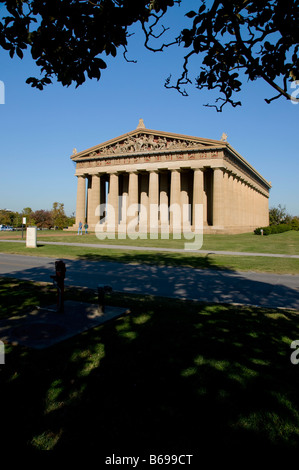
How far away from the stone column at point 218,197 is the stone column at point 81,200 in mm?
24348

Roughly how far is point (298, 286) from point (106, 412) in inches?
368

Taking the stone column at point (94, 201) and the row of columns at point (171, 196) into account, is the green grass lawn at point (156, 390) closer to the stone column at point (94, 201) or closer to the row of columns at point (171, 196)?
the row of columns at point (171, 196)

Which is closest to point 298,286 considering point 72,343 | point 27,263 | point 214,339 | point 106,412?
point 214,339

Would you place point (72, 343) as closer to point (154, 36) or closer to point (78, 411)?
point (78, 411)

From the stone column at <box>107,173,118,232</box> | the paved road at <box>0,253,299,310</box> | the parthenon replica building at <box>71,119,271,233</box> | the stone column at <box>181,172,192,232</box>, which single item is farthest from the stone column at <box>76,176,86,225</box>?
the paved road at <box>0,253,299,310</box>

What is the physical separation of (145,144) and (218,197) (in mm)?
15106

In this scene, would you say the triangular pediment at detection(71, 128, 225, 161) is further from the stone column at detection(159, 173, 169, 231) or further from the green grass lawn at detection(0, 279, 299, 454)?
the green grass lawn at detection(0, 279, 299, 454)

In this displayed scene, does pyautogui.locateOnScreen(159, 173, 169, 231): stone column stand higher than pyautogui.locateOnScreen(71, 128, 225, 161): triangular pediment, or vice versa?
pyautogui.locateOnScreen(71, 128, 225, 161): triangular pediment

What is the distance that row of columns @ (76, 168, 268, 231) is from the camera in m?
49.3

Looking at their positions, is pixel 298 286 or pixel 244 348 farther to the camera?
pixel 298 286

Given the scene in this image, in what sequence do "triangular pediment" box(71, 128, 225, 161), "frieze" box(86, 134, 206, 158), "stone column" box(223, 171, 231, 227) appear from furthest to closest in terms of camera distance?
"frieze" box(86, 134, 206, 158) < "stone column" box(223, 171, 231, 227) < "triangular pediment" box(71, 128, 225, 161)

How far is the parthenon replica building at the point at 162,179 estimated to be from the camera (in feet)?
160

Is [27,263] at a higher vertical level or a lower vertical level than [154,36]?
lower
